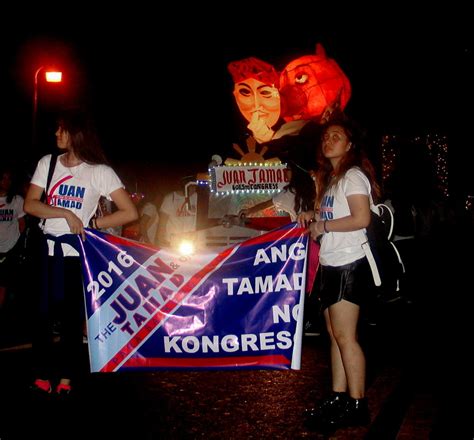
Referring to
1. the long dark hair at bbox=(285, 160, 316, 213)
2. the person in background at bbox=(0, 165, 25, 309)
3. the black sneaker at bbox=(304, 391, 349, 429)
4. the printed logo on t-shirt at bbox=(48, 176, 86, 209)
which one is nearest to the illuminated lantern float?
the person in background at bbox=(0, 165, 25, 309)

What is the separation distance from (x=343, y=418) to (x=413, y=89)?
84.2 feet

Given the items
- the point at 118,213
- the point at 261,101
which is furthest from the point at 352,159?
the point at 261,101

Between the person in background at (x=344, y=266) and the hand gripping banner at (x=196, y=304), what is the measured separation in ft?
0.95

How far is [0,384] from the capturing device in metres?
5.10

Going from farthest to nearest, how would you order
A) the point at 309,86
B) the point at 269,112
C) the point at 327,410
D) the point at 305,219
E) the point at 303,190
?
1. the point at 269,112
2. the point at 309,86
3. the point at 303,190
4. the point at 305,219
5. the point at 327,410

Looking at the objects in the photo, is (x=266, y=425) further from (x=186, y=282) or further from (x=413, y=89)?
(x=413, y=89)

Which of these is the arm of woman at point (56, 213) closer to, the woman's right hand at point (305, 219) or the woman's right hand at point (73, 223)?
the woman's right hand at point (73, 223)

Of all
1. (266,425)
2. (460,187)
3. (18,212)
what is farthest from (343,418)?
(460,187)

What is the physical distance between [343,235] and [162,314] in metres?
1.32

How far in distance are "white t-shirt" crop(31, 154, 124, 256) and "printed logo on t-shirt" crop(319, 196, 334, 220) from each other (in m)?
1.44

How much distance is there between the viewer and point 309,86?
13.1 meters

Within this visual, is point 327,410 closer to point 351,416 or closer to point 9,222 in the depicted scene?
point 351,416

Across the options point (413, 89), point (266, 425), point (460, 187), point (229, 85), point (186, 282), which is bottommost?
point (266, 425)

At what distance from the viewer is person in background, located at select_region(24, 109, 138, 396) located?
4574 mm
